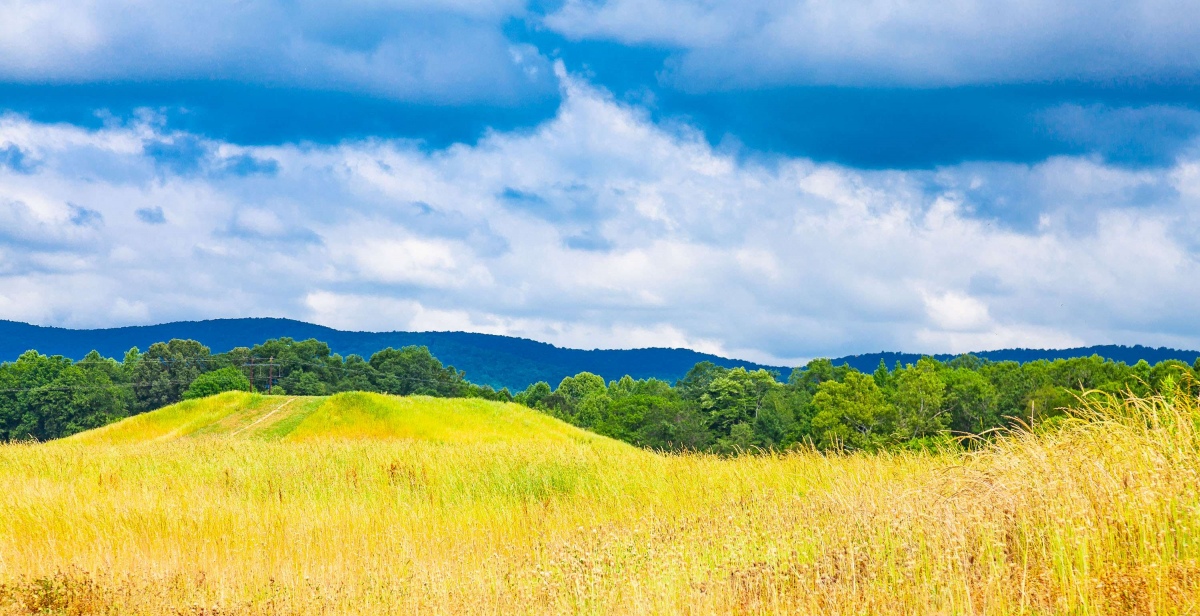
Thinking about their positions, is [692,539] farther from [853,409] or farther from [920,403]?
[920,403]

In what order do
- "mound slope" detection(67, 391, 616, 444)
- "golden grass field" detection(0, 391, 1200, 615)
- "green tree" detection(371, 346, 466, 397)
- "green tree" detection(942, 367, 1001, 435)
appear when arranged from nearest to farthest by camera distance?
"golden grass field" detection(0, 391, 1200, 615), "mound slope" detection(67, 391, 616, 444), "green tree" detection(942, 367, 1001, 435), "green tree" detection(371, 346, 466, 397)

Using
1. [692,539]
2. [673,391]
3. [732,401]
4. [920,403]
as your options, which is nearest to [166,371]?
[673,391]

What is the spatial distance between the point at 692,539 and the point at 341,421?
2648 cm

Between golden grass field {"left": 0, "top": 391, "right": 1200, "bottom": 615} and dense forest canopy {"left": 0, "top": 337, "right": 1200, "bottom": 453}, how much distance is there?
31.2 m

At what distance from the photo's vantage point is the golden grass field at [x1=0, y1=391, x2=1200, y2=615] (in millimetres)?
6285

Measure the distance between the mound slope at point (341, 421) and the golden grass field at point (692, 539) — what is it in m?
17.1

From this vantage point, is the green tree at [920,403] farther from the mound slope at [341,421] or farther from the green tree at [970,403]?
the mound slope at [341,421]

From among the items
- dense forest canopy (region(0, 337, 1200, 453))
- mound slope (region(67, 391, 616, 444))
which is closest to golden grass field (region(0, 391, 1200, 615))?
mound slope (region(67, 391, 616, 444))

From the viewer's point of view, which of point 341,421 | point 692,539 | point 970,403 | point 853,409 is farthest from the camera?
point 970,403

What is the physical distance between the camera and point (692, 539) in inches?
328

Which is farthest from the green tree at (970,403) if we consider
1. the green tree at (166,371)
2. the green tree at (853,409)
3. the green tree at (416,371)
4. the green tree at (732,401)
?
the green tree at (166,371)

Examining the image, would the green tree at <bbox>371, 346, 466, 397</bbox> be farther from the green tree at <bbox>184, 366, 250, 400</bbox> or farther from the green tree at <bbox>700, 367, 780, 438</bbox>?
the green tree at <bbox>700, 367, 780, 438</bbox>

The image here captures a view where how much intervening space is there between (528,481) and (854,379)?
159 feet

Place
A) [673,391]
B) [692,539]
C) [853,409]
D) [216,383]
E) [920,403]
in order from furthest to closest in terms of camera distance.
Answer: [673,391], [216,383], [920,403], [853,409], [692,539]
